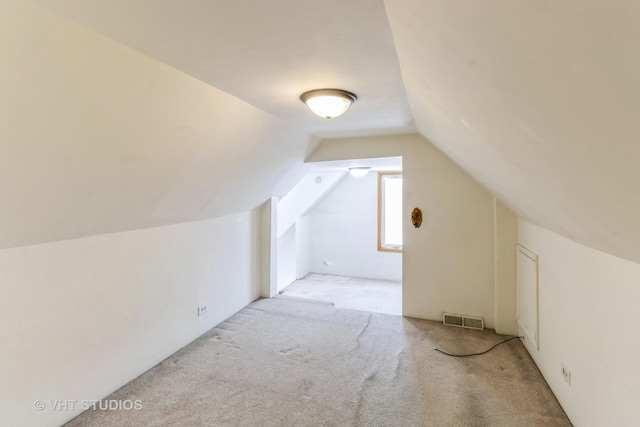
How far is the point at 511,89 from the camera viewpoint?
0.89 m

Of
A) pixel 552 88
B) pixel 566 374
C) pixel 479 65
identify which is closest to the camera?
pixel 552 88

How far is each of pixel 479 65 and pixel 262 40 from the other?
0.97m

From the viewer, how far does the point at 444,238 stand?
3525 mm

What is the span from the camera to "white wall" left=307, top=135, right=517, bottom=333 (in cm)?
337

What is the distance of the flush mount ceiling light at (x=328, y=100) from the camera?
208cm

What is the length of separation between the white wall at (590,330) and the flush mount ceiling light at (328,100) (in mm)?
1714

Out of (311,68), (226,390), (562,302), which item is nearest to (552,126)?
(311,68)

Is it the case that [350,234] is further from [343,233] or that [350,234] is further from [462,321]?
[462,321]

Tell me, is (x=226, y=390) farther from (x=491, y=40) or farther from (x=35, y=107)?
(x=491, y=40)

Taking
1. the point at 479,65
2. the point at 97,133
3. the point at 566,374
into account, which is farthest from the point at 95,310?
the point at 566,374

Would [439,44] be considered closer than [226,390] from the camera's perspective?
Yes

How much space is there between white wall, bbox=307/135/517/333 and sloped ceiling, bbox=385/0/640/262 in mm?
1826

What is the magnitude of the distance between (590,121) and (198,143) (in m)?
2.19

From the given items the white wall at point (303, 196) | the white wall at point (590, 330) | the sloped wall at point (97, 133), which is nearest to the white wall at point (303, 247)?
the white wall at point (303, 196)
